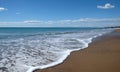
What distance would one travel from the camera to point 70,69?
665 centimetres

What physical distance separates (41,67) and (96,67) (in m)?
2.25

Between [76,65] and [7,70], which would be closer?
[7,70]

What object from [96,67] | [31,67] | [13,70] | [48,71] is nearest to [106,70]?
[96,67]

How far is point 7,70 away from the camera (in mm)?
6387

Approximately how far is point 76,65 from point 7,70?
2.84 meters

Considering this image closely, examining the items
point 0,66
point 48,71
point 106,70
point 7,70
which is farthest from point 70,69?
point 0,66

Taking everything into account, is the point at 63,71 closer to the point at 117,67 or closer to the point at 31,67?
the point at 31,67

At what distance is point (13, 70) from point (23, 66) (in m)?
0.66

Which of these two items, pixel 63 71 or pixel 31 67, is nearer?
pixel 63 71

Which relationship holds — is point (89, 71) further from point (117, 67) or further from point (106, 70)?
point (117, 67)

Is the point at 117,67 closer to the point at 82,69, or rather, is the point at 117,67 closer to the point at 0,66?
the point at 82,69

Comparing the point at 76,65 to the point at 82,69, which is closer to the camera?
the point at 82,69

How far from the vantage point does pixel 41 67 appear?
6898mm

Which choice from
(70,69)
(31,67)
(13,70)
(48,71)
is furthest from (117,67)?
(13,70)
